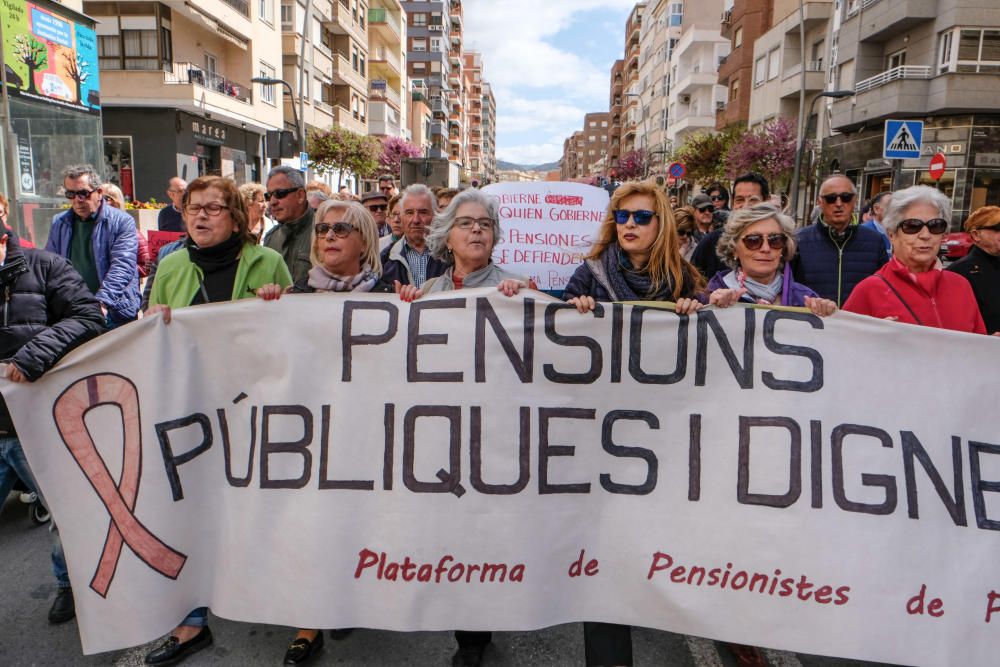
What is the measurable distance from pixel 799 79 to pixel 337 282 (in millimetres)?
36251

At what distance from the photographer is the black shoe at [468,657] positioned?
115 inches

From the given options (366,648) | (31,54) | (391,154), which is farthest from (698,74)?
(366,648)

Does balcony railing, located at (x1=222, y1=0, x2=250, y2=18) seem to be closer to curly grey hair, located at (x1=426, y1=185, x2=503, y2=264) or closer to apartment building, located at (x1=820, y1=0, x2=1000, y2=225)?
apartment building, located at (x1=820, y1=0, x2=1000, y2=225)

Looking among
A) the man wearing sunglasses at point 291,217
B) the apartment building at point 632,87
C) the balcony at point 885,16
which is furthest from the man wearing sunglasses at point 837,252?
the apartment building at point 632,87

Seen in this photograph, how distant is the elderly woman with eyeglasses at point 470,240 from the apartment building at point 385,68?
51.5 meters

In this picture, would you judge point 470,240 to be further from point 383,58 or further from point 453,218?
point 383,58

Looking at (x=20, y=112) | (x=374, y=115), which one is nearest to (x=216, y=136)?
(x=20, y=112)

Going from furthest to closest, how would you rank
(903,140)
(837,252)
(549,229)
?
(903,140)
(549,229)
(837,252)

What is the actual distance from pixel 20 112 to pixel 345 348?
1226 cm

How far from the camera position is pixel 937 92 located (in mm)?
24484

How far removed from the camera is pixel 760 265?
3.25 metres

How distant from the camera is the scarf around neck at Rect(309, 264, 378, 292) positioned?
323 centimetres

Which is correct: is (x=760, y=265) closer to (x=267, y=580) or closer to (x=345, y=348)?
(x=345, y=348)

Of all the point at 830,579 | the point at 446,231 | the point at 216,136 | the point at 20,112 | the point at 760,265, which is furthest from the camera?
the point at 216,136
